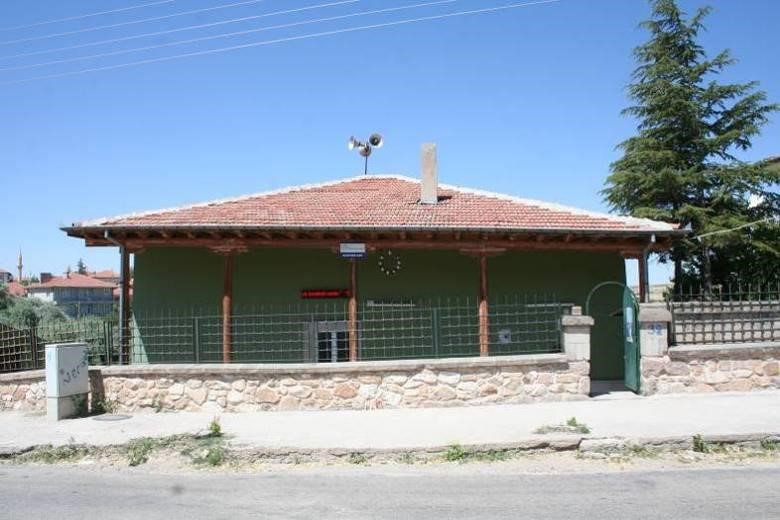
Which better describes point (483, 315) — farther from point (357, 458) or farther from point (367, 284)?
point (357, 458)

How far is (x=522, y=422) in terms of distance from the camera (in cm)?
845

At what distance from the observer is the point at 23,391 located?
10.6m

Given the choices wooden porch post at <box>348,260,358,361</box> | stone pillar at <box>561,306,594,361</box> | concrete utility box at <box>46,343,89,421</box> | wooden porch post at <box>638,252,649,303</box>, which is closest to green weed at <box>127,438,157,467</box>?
concrete utility box at <box>46,343,89,421</box>

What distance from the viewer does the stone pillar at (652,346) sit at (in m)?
10.3

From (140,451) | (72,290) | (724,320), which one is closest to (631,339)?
(724,320)

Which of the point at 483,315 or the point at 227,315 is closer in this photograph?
the point at 227,315

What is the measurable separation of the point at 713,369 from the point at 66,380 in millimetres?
10616

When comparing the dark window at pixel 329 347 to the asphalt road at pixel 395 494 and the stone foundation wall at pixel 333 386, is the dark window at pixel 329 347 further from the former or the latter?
the asphalt road at pixel 395 494

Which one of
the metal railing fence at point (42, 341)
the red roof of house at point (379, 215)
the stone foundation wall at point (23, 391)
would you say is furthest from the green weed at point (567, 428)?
the stone foundation wall at point (23, 391)

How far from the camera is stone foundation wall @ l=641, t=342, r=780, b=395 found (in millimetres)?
10344

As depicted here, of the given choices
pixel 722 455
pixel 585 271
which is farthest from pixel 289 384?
pixel 585 271

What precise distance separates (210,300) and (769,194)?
20.1m

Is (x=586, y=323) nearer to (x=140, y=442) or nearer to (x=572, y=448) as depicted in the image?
(x=572, y=448)

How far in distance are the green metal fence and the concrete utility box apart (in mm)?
807
